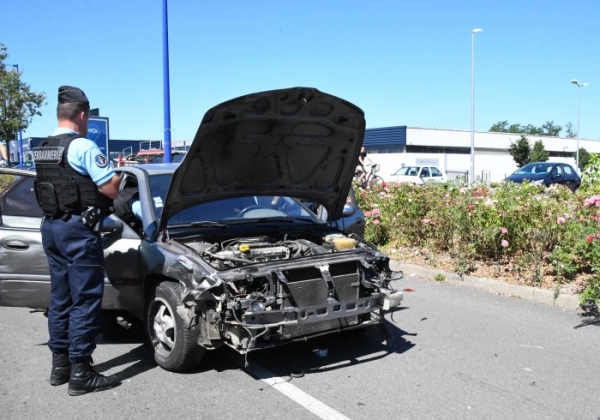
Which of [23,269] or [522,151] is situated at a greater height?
[522,151]

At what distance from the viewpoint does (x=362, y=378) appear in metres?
4.45

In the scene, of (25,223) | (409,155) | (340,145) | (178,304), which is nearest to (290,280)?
(178,304)

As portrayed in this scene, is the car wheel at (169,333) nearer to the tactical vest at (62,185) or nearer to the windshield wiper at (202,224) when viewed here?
the windshield wiper at (202,224)

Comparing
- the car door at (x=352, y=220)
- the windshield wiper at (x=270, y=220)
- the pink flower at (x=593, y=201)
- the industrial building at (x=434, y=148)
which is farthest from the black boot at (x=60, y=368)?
the industrial building at (x=434, y=148)

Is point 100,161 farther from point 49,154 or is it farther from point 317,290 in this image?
point 317,290

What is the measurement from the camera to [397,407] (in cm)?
394

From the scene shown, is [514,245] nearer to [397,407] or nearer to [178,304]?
[397,407]

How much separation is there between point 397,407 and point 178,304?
1.74 metres

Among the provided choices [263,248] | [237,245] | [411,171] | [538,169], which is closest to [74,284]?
[237,245]

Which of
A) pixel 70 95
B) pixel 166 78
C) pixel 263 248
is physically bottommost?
pixel 263 248

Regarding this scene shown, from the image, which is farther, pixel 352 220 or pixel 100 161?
pixel 352 220

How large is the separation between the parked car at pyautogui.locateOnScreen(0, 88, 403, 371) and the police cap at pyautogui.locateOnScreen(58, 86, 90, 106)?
0.88 meters

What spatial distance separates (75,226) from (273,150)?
5.81 feet

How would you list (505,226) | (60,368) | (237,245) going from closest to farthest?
(60,368) < (237,245) < (505,226)
